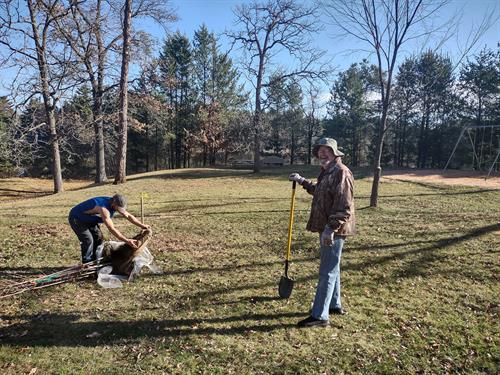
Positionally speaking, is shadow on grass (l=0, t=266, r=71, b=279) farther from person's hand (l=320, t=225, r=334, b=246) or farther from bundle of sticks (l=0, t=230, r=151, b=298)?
person's hand (l=320, t=225, r=334, b=246)

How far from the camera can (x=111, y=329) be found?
12.7 ft

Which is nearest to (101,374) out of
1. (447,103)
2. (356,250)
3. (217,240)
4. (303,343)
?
(303,343)

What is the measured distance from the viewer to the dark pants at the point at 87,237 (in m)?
5.04

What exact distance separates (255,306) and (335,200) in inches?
70.8

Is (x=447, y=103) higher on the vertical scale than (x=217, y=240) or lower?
higher

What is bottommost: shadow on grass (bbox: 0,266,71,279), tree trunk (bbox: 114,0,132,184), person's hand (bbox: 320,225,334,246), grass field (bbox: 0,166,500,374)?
shadow on grass (bbox: 0,266,71,279)

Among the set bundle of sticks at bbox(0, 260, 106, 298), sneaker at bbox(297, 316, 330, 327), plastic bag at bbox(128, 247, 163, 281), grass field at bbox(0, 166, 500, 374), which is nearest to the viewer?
grass field at bbox(0, 166, 500, 374)

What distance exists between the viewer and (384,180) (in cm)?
1666

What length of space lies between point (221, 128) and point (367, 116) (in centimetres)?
1459

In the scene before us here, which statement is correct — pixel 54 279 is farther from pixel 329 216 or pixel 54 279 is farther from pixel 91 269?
pixel 329 216

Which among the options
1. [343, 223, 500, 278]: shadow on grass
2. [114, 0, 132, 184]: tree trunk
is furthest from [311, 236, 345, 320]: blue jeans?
[114, 0, 132, 184]: tree trunk

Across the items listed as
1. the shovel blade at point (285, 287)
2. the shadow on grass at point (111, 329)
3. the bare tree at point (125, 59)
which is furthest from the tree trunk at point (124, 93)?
the shovel blade at point (285, 287)

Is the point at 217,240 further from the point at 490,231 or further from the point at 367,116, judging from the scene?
the point at 367,116

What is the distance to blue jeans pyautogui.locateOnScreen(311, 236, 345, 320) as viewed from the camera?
3684 millimetres
